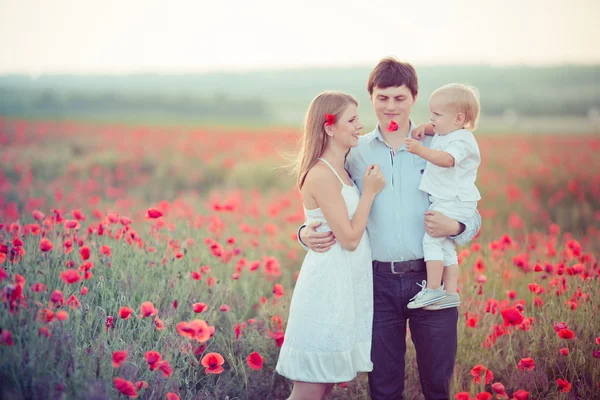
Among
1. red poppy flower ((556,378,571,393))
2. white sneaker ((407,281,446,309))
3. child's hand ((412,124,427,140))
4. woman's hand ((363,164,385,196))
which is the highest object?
child's hand ((412,124,427,140))

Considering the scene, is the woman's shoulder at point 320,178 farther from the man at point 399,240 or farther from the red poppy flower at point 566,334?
the red poppy flower at point 566,334

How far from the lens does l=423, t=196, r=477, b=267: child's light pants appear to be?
2.96 metres

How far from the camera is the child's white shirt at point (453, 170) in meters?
3.00

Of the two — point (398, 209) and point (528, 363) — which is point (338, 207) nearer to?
point (398, 209)

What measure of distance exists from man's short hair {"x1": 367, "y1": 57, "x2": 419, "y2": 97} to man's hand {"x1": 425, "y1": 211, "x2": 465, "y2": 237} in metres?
0.72

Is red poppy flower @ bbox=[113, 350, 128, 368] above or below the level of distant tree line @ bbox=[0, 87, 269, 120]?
below

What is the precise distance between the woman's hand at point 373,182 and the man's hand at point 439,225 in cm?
34

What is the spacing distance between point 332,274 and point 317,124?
834 millimetres

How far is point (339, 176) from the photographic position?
2951 millimetres

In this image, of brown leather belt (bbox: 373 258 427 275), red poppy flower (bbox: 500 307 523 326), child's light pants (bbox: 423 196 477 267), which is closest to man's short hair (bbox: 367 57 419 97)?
child's light pants (bbox: 423 196 477 267)

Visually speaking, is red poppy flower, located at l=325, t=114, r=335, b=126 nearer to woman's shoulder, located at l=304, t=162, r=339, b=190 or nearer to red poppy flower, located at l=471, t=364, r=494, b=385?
woman's shoulder, located at l=304, t=162, r=339, b=190

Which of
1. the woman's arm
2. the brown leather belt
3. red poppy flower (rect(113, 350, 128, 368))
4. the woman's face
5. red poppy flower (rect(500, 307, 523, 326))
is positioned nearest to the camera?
red poppy flower (rect(113, 350, 128, 368))

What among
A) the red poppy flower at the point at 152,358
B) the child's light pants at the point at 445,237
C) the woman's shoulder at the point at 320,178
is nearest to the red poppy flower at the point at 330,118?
the woman's shoulder at the point at 320,178

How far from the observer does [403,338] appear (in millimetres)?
3152
